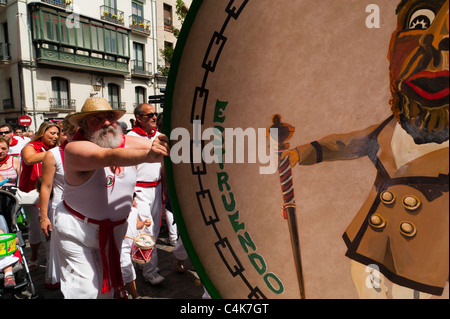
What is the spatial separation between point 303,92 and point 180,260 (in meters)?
3.17

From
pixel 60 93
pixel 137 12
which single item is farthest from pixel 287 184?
pixel 137 12

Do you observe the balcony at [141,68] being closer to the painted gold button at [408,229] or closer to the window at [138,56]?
the window at [138,56]

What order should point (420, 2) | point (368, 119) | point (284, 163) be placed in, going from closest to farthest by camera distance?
point (420, 2) → point (368, 119) → point (284, 163)

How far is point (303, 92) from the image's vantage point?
88 cm

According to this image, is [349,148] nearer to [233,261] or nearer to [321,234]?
[321,234]

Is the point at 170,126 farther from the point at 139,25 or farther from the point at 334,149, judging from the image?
the point at 139,25

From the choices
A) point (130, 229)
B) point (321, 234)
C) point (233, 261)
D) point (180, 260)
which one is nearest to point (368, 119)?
point (321, 234)

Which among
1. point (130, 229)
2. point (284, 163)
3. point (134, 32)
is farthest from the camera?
point (134, 32)

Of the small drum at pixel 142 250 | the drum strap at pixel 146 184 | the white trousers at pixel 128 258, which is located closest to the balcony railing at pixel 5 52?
the drum strap at pixel 146 184

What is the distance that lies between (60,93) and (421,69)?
2281 cm

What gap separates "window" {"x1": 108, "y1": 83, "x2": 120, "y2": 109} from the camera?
22.8 meters

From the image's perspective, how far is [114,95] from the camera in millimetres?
23094

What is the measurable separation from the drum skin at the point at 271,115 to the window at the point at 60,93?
70.9 ft

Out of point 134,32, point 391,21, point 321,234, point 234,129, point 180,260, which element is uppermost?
point 134,32
